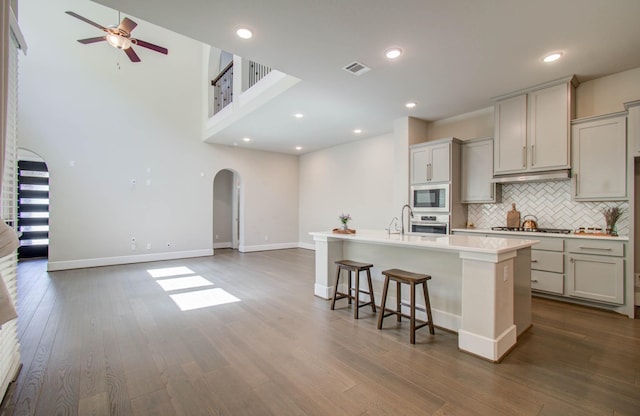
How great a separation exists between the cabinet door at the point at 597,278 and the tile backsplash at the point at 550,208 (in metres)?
0.51

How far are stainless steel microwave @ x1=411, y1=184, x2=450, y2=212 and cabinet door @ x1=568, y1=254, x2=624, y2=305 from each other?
1.85 m

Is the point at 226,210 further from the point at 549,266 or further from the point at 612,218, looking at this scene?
the point at 612,218

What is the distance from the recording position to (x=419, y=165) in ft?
17.5

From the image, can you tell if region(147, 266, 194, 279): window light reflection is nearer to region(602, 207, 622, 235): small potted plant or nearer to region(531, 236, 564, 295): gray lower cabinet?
region(531, 236, 564, 295): gray lower cabinet

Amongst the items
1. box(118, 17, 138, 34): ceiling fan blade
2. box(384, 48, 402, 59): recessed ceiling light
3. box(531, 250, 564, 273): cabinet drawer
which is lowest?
box(531, 250, 564, 273): cabinet drawer

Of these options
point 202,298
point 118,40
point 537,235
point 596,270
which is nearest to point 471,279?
point 537,235

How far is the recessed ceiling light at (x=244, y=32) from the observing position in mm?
2830

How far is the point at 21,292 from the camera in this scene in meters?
4.41

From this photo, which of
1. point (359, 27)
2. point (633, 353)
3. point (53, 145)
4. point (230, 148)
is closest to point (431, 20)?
point (359, 27)

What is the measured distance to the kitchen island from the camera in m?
2.43

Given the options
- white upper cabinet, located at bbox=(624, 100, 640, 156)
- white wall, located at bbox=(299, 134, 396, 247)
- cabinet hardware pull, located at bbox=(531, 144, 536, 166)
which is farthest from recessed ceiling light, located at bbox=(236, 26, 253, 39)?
white upper cabinet, located at bbox=(624, 100, 640, 156)

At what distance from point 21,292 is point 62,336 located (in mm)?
2468

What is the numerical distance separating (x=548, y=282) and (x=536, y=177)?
1486mm

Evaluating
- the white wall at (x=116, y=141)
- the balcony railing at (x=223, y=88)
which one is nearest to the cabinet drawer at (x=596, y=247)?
the balcony railing at (x=223, y=88)
